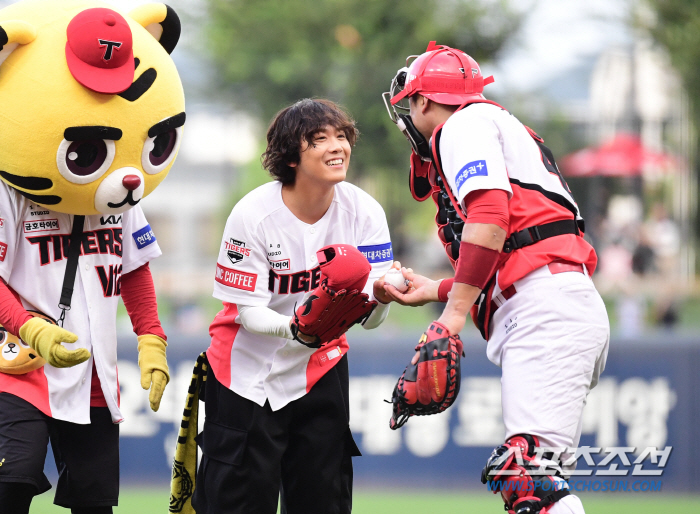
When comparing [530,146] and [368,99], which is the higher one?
[368,99]

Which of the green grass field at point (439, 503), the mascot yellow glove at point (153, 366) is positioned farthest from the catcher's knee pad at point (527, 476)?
the green grass field at point (439, 503)

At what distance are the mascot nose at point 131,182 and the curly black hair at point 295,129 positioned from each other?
635mm

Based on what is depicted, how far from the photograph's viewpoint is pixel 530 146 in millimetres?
3418

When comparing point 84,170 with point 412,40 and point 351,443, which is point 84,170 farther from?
point 412,40

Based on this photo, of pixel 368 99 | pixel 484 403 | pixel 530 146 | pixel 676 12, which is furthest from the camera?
pixel 368 99

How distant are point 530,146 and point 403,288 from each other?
0.80 metres

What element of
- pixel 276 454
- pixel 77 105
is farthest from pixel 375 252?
pixel 77 105

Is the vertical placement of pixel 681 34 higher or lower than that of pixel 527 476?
higher

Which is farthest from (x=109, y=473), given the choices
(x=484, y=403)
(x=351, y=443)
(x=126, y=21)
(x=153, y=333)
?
(x=484, y=403)

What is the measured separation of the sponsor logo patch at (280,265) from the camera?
3854mm

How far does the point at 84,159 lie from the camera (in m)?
3.51

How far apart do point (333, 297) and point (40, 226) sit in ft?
4.15

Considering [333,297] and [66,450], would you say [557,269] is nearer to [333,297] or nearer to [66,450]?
[333,297]

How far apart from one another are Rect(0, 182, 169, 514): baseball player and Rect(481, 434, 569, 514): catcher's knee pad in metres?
1.56
